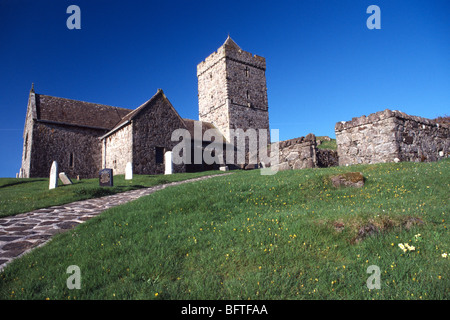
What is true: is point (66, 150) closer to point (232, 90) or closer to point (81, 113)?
point (81, 113)

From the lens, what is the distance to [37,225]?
7309 mm

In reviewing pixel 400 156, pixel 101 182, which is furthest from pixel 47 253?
pixel 400 156

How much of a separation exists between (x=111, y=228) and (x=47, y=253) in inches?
54.7

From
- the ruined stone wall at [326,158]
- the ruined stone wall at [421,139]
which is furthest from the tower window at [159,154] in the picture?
the ruined stone wall at [421,139]

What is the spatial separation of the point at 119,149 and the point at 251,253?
22.9m

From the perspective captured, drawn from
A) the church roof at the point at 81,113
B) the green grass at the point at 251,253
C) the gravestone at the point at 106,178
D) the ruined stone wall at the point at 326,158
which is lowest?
the green grass at the point at 251,253

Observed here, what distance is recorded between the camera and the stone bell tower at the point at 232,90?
3716cm

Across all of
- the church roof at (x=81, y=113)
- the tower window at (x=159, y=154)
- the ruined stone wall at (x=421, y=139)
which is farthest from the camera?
the church roof at (x=81, y=113)

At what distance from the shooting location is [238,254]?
4492 millimetres

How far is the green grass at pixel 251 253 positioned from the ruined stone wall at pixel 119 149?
16.8 meters

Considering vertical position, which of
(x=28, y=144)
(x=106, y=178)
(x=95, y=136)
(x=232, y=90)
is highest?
(x=232, y=90)

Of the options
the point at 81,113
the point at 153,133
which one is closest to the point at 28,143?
the point at 81,113

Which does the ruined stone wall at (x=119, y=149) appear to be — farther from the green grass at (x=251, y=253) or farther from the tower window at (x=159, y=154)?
the green grass at (x=251, y=253)

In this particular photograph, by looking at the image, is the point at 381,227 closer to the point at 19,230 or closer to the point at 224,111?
the point at 19,230
